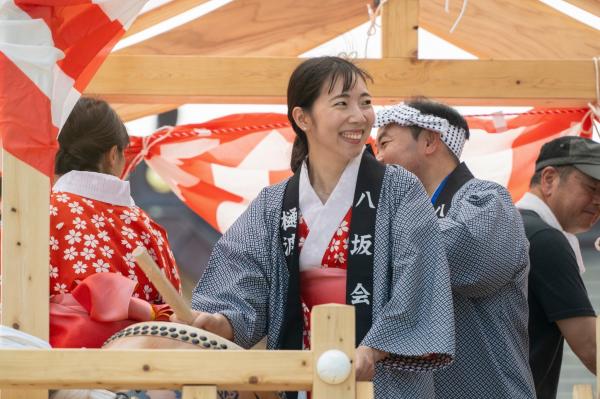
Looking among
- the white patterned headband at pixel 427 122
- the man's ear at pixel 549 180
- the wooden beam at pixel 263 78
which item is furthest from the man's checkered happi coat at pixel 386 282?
the wooden beam at pixel 263 78

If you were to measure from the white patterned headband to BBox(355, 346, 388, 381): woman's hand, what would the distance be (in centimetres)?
103

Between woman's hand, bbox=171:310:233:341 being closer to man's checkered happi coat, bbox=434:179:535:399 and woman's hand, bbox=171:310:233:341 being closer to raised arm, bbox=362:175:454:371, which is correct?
raised arm, bbox=362:175:454:371

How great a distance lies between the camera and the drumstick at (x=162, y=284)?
2.12 meters

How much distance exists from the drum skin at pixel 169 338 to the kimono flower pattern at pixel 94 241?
1.33ft

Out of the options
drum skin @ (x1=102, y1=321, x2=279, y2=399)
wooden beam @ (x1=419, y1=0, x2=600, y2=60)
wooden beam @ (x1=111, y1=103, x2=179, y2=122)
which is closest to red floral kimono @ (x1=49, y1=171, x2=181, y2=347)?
drum skin @ (x1=102, y1=321, x2=279, y2=399)

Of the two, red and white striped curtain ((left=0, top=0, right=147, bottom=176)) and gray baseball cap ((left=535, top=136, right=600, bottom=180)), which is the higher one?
gray baseball cap ((left=535, top=136, right=600, bottom=180))

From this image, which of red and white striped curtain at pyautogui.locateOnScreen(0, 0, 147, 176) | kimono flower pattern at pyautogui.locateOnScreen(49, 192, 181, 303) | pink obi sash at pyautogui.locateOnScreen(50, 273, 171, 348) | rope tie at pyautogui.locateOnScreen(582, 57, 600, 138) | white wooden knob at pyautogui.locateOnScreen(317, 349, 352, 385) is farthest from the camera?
rope tie at pyautogui.locateOnScreen(582, 57, 600, 138)

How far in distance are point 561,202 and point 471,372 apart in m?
0.87

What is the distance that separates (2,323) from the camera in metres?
2.37

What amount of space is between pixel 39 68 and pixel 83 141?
1.96ft

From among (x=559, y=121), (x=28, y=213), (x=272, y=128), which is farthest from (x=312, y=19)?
(x=28, y=213)

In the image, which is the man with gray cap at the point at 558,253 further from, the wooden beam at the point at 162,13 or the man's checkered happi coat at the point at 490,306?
the wooden beam at the point at 162,13

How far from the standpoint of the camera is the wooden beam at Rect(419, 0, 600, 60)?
474 centimetres

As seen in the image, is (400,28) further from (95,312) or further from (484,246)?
(95,312)
